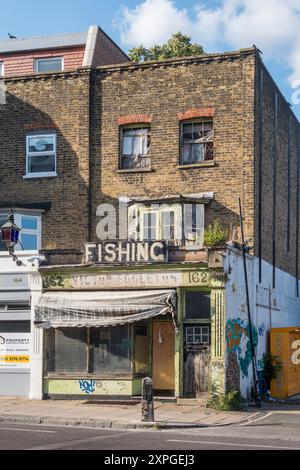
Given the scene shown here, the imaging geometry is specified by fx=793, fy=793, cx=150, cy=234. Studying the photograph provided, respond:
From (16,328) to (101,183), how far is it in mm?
5849

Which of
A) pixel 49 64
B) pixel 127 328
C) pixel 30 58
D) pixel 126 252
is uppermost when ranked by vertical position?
pixel 30 58

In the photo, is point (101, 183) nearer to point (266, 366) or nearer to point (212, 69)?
point (212, 69)

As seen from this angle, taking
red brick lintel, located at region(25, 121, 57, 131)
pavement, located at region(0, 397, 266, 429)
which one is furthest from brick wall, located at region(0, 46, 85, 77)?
pavement, located at region(0, 397, 266, 429)

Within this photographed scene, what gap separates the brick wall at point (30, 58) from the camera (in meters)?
32.8

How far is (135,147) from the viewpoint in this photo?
26797mm

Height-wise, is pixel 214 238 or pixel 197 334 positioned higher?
pixel 214 238

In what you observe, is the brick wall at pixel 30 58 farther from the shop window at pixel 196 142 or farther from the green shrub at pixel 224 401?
the green shrub at pixel 224 401

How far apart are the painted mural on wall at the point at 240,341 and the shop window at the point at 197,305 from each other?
2.41 feet

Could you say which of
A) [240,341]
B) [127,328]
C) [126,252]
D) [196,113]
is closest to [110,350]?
[127,328]

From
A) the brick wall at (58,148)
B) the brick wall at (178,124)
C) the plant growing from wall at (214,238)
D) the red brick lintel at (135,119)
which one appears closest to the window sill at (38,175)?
the brick wall at (58,148)

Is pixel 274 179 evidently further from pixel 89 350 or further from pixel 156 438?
pixel 156 438

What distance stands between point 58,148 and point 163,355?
8.50m

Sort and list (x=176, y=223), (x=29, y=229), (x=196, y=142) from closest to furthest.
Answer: (x=176, y=223), (x=196, y=142), (x=29, y=229)

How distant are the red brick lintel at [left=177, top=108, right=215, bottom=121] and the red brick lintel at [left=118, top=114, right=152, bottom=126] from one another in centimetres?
109
